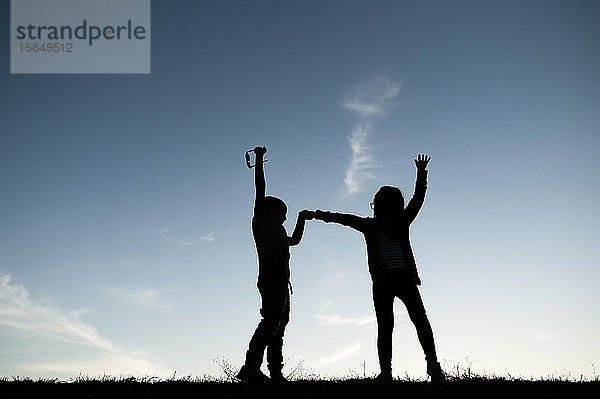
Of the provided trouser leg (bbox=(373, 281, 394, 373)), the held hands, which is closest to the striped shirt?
trouser leg (bbox=(373, 281, 394, 373))

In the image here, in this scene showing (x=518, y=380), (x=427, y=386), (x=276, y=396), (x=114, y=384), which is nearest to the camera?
(x=276, y=396)

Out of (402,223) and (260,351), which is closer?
(260,351)

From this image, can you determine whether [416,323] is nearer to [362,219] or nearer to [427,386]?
[427,386]

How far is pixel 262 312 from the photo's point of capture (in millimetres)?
8312

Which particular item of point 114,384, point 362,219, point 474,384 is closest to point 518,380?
point 474,384

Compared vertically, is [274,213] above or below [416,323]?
above

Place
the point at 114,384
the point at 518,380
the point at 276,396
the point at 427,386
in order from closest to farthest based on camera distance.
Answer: the point at 276,396 → the point at 427,386 → the point at 114,384 → the point at 518,380

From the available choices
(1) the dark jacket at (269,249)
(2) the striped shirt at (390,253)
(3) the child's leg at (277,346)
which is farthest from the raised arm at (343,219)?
(3) the child's leg at (277,346)

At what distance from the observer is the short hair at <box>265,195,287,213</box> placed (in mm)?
8781

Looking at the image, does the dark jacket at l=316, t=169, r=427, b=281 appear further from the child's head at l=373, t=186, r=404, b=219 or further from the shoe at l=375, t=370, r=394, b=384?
the shoe at l=375, t=370, r=394, b=384

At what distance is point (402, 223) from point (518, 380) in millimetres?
2946

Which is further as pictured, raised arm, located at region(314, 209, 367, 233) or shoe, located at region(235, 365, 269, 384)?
raised arm, located at region(314, 209, 367, 233)

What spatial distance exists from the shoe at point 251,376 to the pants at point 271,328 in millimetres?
66

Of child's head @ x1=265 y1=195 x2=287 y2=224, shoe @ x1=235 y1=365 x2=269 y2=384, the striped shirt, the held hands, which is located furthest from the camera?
the held hands
